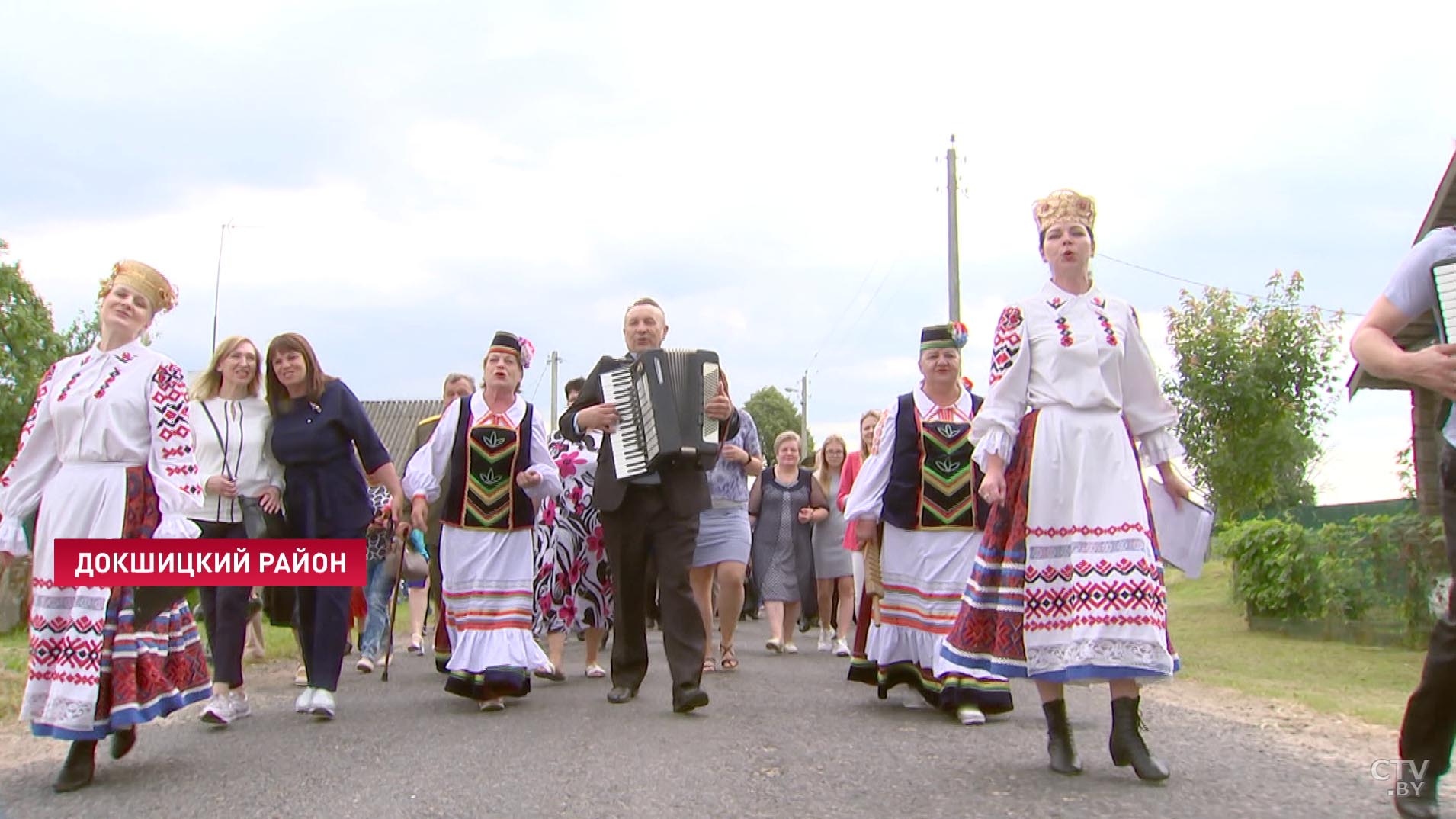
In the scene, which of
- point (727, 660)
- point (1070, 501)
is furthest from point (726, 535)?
point (1070, 501)

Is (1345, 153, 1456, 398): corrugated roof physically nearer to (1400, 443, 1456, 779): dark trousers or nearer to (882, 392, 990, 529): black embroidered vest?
(882, 392, 990, 529): black embroidered vest

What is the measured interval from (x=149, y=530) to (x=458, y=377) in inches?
185

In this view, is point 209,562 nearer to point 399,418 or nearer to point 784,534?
point 784,534

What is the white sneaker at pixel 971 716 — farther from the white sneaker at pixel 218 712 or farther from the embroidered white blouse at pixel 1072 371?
the white sneaker at pixel 218 712

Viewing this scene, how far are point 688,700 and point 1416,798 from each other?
367cm

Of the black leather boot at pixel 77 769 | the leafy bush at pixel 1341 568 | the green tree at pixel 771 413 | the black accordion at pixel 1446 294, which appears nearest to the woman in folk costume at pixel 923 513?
the black accordion at pixel 1446 294

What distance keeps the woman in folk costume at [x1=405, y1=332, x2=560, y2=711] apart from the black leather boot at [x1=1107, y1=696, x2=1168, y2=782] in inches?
143

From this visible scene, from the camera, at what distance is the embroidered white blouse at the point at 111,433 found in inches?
205

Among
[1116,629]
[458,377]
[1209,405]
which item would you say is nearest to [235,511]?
[458,377]

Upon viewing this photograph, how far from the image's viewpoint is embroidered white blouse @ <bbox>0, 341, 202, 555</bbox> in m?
5.21

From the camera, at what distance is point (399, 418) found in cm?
5766

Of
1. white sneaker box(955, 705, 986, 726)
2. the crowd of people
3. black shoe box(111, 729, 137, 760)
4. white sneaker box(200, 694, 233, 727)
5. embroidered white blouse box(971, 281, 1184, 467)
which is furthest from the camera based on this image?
white sneaker box(200, 694, 233, 727)

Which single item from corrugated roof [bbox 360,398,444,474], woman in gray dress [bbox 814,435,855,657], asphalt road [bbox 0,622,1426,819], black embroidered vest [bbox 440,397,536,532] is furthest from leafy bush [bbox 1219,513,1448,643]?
corrugated roof [bbox 360,398,444,474]

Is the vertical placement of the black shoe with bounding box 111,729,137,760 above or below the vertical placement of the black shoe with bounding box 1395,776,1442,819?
below
